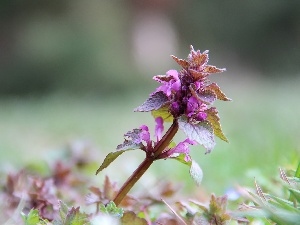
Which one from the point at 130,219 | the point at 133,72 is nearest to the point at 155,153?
the point at 130,219

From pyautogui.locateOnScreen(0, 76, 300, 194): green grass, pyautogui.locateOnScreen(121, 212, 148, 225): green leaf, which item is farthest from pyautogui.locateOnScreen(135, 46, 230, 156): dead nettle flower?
pyautogui.locateOnScreen(0, 76, 300, 194): green grass

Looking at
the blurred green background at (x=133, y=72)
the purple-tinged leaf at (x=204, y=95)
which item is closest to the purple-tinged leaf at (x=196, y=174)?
the purple-tinged leaf at (x=204, y=95)

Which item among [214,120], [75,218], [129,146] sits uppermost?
[214,120]

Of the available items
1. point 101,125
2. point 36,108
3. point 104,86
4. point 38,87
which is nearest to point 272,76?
point 104,86

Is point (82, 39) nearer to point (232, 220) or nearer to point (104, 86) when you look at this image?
point (104, 86)

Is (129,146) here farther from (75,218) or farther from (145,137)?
(75,218)

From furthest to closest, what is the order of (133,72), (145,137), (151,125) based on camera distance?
(133,72)
(151,125)
(145,137)
